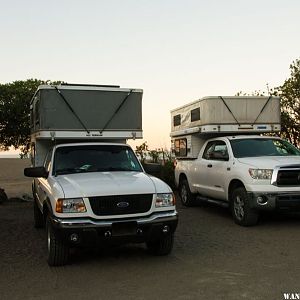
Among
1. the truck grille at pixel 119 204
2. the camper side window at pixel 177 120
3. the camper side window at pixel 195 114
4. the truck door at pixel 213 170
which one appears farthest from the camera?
the camper side window at pixel 177 120

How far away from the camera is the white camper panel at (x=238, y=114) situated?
13367 millimetres

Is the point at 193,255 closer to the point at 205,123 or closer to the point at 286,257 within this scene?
the point at 286,257

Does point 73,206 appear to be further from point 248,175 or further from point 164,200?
point 248,175

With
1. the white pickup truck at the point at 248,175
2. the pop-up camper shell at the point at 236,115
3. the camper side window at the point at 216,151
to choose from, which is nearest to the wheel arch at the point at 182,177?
the white pickup truck at the point at 248,175

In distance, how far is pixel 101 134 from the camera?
9969 millimetres

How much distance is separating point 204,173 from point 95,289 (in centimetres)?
650

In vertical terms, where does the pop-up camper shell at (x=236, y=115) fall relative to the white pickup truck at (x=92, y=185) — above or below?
above

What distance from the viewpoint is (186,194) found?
43.1 ft

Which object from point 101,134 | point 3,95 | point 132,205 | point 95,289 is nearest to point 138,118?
point 101,134

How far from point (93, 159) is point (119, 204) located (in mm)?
1693

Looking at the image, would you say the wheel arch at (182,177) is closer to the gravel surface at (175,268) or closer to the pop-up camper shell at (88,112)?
the pop-up camper shell at (88,112)

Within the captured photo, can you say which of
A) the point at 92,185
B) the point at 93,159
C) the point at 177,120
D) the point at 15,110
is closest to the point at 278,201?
the point at 93,159

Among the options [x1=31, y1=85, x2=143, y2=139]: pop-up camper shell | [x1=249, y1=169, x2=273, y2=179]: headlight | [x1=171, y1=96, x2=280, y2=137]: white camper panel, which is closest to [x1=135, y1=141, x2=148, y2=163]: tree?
[x1=171, y1=96, x2=280, y2=137]: white camper panel

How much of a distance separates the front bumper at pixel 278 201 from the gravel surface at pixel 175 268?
0.44 meters
